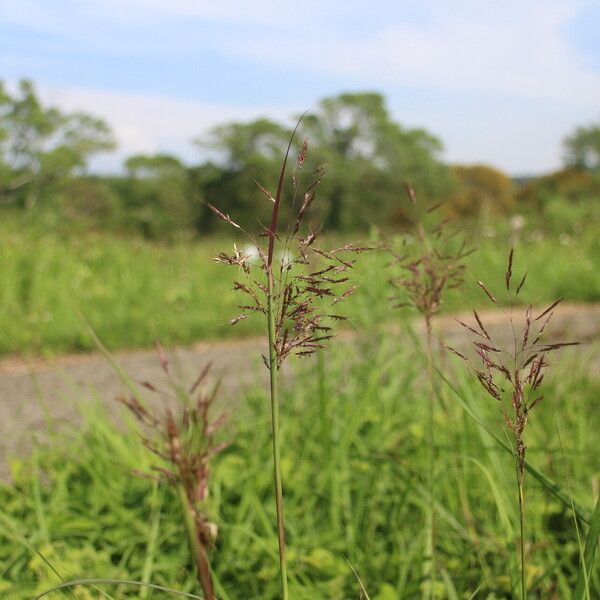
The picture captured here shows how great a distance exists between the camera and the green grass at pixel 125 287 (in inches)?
217

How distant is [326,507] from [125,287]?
485 centimetres

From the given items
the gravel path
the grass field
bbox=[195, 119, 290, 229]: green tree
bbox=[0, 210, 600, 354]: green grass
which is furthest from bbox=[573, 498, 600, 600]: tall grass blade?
bbox=[195, 119, 290, 229]: green tree

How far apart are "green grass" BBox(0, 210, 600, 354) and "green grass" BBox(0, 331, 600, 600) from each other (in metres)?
1.14

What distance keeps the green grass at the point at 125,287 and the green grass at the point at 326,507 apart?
1143 mm

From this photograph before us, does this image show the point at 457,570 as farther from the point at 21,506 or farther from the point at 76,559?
the point at 21,506

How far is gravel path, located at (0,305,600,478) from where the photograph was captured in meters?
3.30

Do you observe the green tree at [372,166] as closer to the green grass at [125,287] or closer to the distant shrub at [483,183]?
the distant shrub at [483,183]

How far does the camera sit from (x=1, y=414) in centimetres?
368

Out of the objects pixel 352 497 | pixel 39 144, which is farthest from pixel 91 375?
pixel 39 144

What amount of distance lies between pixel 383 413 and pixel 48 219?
23.7 ft

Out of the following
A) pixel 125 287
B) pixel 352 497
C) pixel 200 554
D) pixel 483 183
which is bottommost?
pixel 352 497

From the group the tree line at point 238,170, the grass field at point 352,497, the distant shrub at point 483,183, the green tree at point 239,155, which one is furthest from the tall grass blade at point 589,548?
the distant shrub at point 483,183

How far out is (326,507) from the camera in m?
2.02

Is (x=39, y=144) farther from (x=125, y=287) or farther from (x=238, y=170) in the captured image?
(x=125, y=287)
